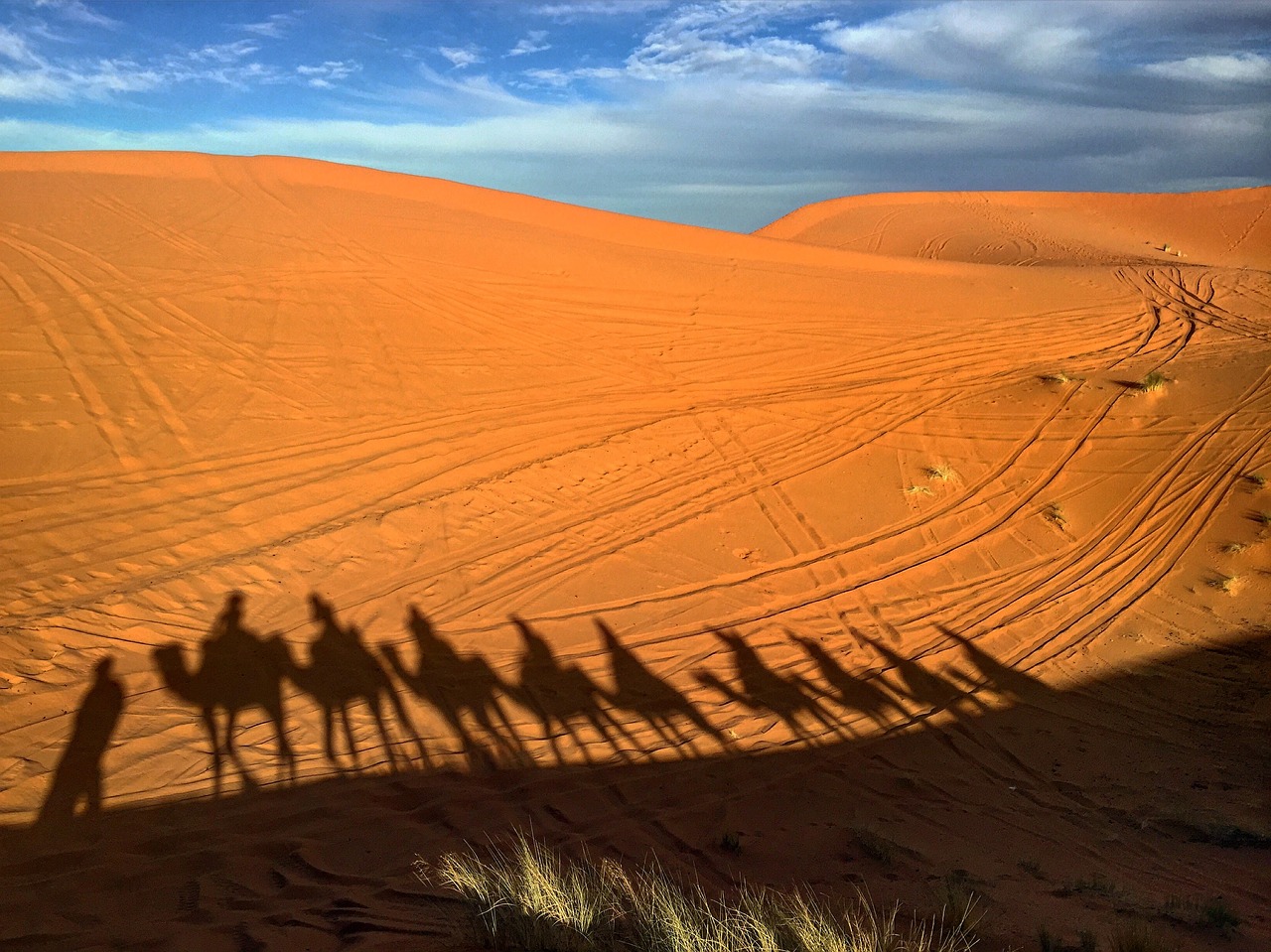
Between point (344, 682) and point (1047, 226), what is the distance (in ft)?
123

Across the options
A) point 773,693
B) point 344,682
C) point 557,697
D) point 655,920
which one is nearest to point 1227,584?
point 773,693

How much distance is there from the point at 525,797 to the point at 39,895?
7.78ft

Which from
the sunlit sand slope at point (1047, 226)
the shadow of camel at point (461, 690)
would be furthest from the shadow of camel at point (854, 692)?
the sunlit sand slope at point (1047, 226)

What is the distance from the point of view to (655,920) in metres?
3.28

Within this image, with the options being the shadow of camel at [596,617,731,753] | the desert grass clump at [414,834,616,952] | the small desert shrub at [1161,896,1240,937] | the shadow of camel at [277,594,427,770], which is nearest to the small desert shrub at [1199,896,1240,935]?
the small desert shrub at [1161,896,1240,937]

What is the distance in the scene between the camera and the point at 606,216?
2181 centimetres

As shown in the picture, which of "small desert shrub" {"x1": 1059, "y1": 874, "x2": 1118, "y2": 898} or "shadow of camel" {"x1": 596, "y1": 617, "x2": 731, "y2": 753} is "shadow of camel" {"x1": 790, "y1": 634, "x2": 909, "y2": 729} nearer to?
"shadow of camel" {"x1": 596, "y1": 617, "x2": 731, "y2": 753}

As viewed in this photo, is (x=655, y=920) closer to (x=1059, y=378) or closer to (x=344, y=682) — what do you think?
(x=344, y=682)

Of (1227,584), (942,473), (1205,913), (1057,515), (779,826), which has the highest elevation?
(942,473)

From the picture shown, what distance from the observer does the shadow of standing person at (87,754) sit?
15.6ft

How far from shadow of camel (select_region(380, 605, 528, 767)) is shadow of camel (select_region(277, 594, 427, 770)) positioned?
7.4 inches

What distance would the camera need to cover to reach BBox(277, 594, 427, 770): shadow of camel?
18.6 ft

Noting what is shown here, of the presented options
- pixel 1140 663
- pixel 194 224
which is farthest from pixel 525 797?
pixel 194 224

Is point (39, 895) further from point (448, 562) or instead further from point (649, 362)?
point (649, 362)
